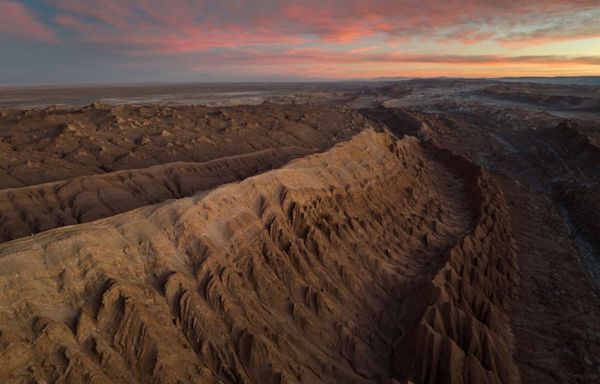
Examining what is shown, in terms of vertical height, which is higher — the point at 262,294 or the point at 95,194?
the point at 95,194

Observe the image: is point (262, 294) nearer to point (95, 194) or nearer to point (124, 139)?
point (95, 194)

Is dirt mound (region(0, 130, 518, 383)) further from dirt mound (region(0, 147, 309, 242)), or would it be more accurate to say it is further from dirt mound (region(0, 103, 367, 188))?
dirt mound (region(0, 103, 367, 188))

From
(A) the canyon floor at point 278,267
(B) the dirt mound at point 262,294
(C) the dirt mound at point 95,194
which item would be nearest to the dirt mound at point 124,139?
(A) the canyon floor at point 278,267

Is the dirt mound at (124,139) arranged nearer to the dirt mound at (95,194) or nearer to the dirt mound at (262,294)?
the dirt mound at (95,194)

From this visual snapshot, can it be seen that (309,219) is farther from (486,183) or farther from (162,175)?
(486,183)

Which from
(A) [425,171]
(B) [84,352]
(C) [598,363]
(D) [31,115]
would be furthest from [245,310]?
(D) [31,115]

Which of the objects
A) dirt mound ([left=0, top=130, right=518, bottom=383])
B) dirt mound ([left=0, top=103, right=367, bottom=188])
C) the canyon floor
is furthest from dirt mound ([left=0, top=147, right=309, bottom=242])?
dirt mound ([left=0, top=130, right=518, bottom=383])

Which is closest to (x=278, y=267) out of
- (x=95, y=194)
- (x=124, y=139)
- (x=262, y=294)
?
(x=262, y=294)
